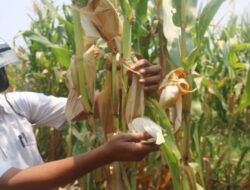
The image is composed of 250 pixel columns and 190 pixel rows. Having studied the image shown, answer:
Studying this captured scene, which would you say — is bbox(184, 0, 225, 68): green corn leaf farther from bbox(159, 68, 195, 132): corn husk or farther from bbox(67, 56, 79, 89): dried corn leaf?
bbox(67, 56, 79, 89): dried corn leaf

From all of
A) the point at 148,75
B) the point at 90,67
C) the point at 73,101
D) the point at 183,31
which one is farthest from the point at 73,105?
the point at 183,31

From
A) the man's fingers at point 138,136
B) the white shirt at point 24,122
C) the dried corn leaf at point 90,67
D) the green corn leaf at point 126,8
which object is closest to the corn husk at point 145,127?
the man's fingers at point 138,136

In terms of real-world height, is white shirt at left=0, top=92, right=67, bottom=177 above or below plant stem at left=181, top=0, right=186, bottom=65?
below

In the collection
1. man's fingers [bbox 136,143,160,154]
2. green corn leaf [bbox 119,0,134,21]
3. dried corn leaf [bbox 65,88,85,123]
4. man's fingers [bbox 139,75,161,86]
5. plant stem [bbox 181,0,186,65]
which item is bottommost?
man's fingers [bbox 136,143,160,154]

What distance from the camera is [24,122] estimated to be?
37.5 inches

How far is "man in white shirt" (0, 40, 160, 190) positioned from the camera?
2.13 feet

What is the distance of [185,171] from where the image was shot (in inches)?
29.5

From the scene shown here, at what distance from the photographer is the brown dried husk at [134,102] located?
717 millimetres

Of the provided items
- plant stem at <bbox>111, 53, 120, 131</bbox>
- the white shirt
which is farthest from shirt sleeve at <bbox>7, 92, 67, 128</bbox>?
plant stem at <bbox>111, 53, 120, 131</bbox>

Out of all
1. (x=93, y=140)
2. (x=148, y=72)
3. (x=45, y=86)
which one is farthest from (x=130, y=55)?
(x=45, y=86)

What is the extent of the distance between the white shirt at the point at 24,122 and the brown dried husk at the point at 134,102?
0.41 metres

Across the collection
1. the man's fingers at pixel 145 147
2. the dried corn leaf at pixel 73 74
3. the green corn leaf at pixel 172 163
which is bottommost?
the green corn leaf at pixel 172 163

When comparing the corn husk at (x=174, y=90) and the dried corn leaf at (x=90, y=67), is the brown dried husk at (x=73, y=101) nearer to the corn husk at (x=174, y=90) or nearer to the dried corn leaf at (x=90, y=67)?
the dried corn leaf at (x=90, y=67)

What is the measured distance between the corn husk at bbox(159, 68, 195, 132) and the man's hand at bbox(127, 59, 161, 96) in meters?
0.07
